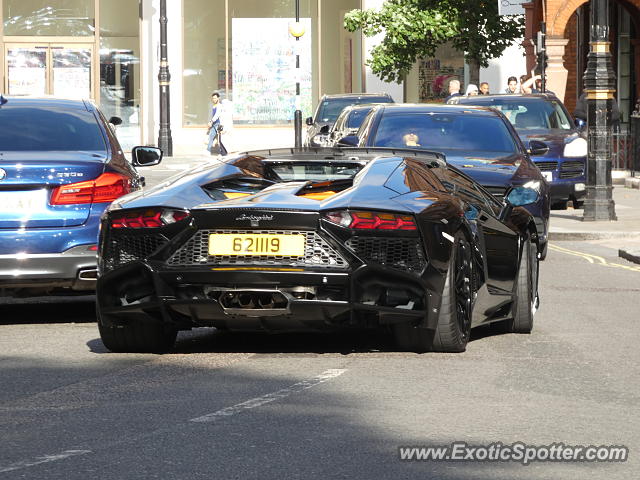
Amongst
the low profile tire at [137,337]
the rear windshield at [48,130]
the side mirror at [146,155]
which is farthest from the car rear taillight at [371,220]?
the side mirror at [146,155]

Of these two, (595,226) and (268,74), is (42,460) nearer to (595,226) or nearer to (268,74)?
(595,226)

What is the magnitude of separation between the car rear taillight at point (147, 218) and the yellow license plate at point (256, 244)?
243 millimetres

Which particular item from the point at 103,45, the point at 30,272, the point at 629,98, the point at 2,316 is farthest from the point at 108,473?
the point at 103,45

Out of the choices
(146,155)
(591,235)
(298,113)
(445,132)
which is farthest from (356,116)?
(298,113)

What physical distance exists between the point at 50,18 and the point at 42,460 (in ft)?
143

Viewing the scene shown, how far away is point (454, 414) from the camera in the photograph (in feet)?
23.1

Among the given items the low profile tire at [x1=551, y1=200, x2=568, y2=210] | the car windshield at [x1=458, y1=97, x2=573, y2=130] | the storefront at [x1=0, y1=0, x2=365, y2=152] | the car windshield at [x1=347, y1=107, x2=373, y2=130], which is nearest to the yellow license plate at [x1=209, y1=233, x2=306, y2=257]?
Result: the car windshield at [x1=458, y1=97, x2=573, y2=130]

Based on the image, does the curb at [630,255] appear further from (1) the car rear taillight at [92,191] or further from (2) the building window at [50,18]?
(2) the building window at [50,18]

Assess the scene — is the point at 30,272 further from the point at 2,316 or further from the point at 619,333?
the point at 619,333

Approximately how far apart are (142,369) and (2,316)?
3.20m

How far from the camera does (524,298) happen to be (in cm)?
998

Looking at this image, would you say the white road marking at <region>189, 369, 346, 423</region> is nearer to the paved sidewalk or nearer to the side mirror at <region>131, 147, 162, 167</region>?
the side mirror at <region>131, 147, 162, 167</region>

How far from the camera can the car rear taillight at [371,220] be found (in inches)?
328

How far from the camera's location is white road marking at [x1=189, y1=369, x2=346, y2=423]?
6.98 metres
